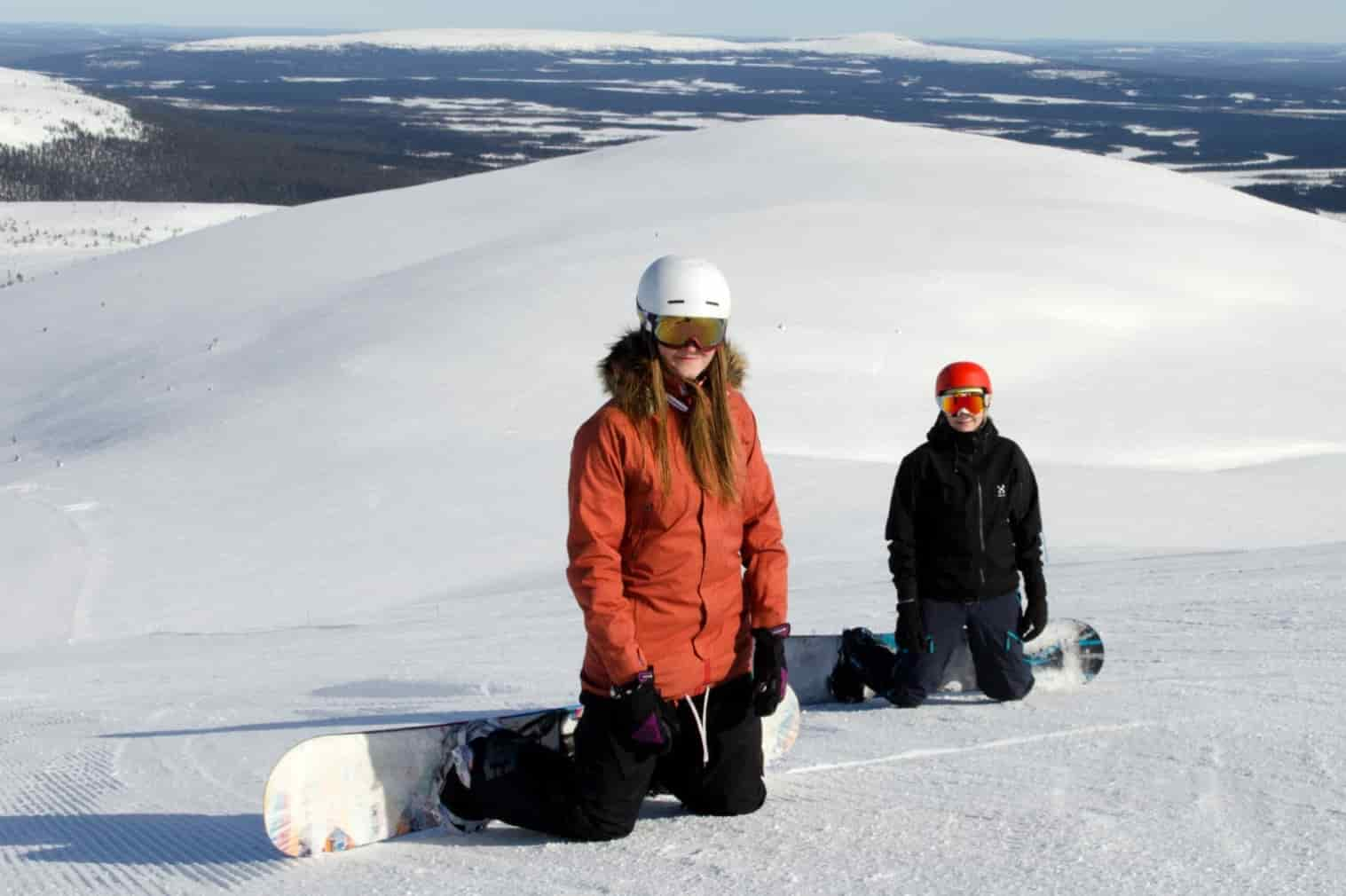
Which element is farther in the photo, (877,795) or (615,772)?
(877,795)

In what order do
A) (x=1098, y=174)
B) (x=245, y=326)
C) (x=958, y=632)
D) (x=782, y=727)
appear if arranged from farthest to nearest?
(x=1098, y=174), (x=245, y=326), (x=958, y=632), (x=782, y=727)

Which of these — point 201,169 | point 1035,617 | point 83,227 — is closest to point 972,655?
point 1035,617

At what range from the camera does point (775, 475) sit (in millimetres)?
13297

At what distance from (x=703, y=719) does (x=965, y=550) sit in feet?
4.68

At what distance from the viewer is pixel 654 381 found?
3311 mm

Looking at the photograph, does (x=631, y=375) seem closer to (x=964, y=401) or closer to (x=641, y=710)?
(x=641, y=710)

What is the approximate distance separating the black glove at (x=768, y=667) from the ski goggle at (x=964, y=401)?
130 centimetres

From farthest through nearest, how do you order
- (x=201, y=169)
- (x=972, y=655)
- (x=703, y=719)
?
(x=201, y=169)
(x=972, y=655)
(x=703, y=719)

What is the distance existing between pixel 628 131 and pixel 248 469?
121 meters

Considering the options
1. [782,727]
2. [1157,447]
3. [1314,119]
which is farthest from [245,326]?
[1314,119]

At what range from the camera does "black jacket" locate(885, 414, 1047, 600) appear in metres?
4.55

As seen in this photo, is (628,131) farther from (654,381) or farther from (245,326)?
(654,381)

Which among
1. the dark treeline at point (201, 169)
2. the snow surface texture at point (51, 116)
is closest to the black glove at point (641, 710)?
the dark treeline at point (201, 169)

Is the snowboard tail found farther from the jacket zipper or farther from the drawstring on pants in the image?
the jacket zipper
